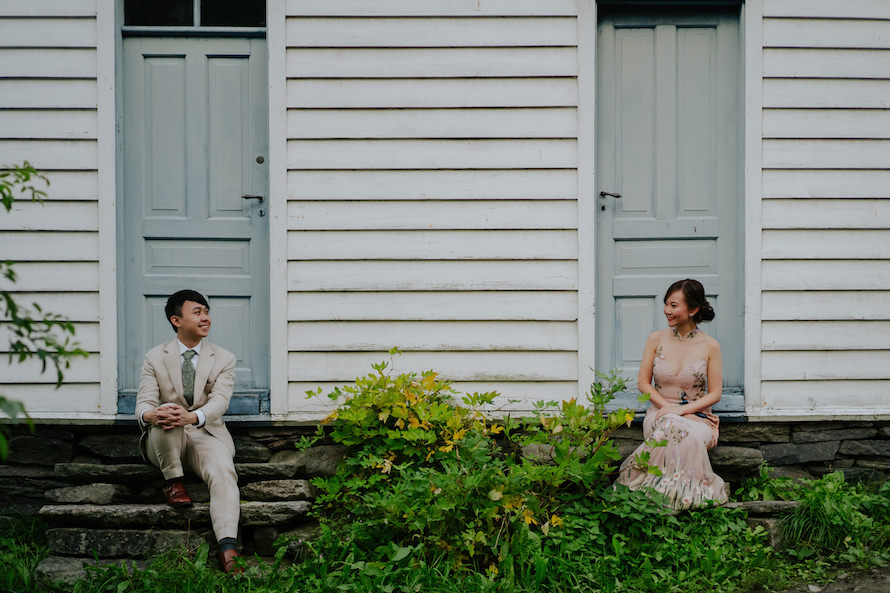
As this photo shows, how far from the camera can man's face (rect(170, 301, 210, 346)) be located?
4094 mm

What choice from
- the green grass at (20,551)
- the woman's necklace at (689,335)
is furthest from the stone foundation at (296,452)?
the woman's necklace at (689,335)

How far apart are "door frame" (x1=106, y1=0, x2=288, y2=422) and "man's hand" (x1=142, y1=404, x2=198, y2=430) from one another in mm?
704

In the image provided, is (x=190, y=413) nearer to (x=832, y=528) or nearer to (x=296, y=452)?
(x=296, y=452)

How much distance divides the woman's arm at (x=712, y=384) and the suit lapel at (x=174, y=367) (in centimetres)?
278

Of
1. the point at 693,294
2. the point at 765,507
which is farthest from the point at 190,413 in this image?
the point at 765,507

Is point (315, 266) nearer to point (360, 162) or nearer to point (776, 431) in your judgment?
point (360, 162)

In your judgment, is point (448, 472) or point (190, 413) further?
point (190, 413)

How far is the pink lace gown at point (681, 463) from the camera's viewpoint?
4.00m

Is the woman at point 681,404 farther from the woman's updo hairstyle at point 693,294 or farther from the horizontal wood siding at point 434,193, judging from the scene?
the horizontal wood siding at point 434,193

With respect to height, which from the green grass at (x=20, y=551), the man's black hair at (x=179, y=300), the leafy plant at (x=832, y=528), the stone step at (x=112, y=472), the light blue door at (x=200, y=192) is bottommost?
the green grass at (x=20, y=551)

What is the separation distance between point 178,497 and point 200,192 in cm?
194

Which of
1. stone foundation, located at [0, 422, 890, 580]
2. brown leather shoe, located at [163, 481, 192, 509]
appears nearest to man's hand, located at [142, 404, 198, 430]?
brown leather shoe, located at [163, 481, 192, 509]

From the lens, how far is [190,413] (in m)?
3.93

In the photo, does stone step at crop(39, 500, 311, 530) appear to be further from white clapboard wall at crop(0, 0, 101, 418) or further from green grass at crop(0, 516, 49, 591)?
white clapboard wall at crop(0, 0, 101, 418)
